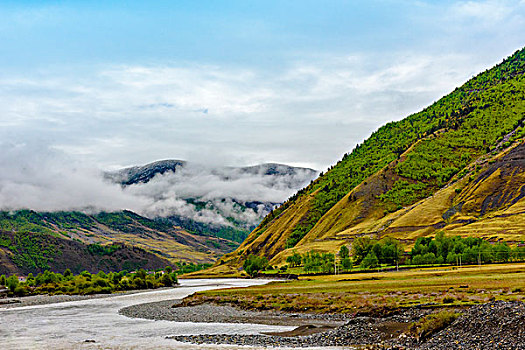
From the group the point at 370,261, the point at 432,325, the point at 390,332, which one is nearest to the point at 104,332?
the point at 390,332

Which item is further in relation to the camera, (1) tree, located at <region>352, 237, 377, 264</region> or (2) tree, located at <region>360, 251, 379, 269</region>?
(1) tree, located at <region>352, 237, 377, 264</region>

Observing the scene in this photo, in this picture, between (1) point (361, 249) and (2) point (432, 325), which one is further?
(1) point (361, 249)

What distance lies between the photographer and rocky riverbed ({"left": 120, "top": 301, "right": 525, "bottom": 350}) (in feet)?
123

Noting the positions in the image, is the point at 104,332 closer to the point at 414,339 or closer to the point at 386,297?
the point at 386,297

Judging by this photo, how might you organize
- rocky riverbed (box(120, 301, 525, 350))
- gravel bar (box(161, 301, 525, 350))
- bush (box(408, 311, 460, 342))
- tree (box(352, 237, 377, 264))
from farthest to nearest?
tree (box(352, 237, 377, 264)) → bush (box(408, 311, 460, 342)) → rocky riverbed (box(120, 301, 525, 350)) → gravel bar (box(161, 301, 525, 350))

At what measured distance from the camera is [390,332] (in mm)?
48812

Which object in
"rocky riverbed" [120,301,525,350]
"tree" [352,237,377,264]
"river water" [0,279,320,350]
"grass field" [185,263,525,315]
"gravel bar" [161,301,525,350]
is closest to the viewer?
"gravel bar" [161,301,525,350]

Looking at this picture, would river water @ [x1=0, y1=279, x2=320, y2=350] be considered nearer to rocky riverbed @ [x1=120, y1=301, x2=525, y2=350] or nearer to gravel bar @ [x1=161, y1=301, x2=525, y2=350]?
rocky riverbed @ [x1=120, y1=301, x2=525, y2=350]

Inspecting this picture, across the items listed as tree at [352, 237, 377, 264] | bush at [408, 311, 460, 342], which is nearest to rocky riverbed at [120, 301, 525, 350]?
bush at [408, 311, 460, 342]

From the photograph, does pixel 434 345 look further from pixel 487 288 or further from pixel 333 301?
pixel 333 301

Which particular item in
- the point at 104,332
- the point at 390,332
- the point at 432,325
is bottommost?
the point at 104,332

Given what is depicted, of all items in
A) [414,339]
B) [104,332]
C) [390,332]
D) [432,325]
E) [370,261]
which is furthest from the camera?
[370,261]

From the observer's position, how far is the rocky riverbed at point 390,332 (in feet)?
123

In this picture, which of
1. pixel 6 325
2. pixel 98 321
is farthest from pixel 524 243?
pixel 6 325
